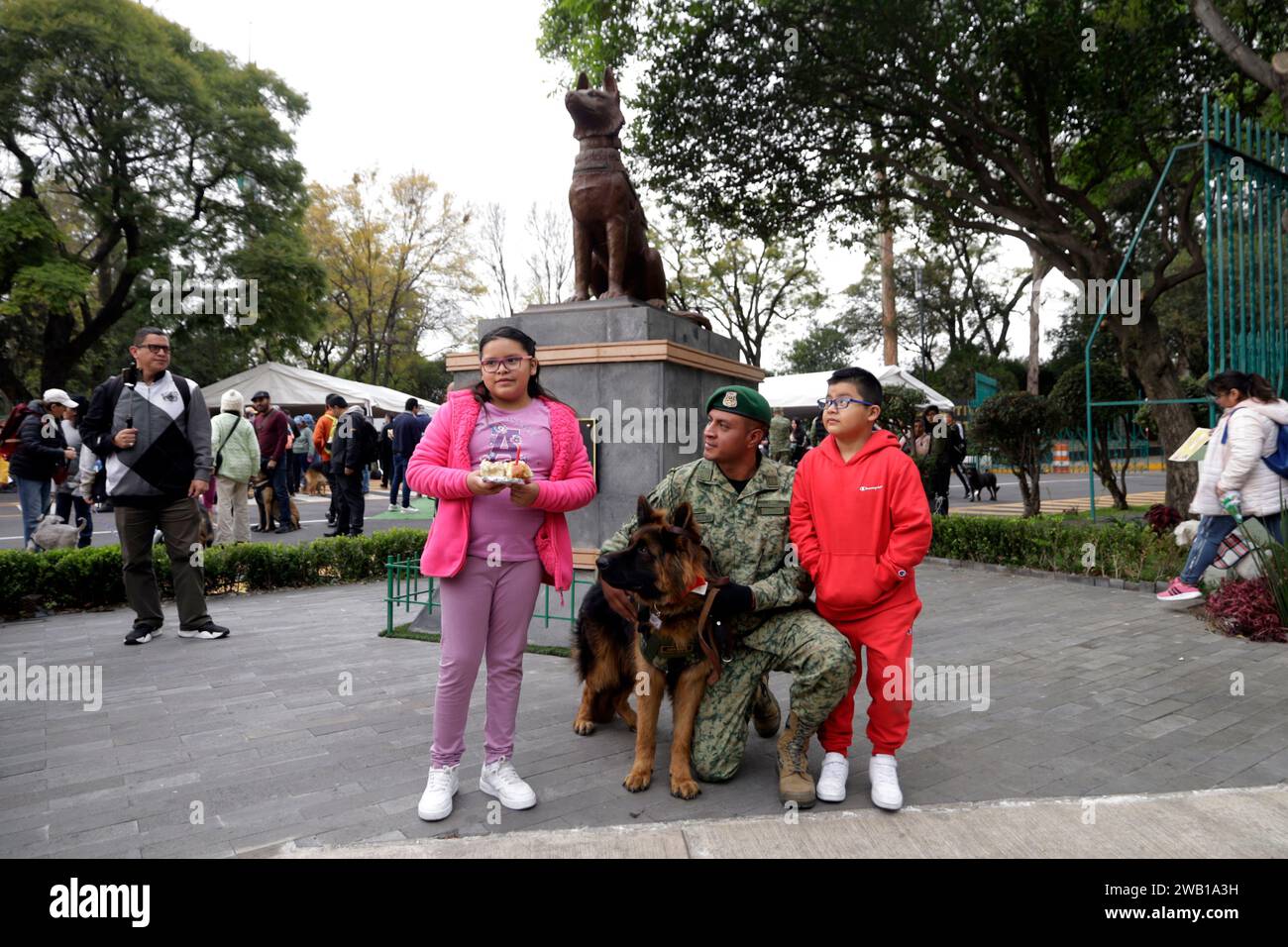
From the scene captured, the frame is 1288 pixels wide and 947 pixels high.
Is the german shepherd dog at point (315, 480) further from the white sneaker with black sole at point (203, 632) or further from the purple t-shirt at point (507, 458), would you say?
the purple t-shirt at point (507, 458)

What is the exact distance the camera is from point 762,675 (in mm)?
3715

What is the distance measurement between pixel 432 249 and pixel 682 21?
28.7m

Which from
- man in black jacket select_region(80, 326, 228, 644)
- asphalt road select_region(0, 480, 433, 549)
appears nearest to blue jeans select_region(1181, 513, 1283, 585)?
man in black jacket select_region(80, 326, 228, 644)

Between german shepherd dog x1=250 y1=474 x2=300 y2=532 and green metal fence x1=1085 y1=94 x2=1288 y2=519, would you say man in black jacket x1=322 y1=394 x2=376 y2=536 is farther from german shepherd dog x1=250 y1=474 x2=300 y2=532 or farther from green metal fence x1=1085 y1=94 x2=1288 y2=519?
green metal fence x1=1085 y1=94 x2=1288 y2=519

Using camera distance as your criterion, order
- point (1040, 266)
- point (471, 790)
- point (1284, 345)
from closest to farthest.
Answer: point (471, 790)
point (1284, 345)
point (1040, 266)

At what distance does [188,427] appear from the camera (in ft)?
19.9

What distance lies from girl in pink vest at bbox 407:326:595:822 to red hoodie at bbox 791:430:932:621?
40.5 inches

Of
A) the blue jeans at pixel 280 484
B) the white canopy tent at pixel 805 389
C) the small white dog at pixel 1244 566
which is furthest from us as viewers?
the white canopy tent at pixel 805 389

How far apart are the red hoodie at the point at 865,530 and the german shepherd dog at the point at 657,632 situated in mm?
514

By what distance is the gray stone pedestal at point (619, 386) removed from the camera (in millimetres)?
6082

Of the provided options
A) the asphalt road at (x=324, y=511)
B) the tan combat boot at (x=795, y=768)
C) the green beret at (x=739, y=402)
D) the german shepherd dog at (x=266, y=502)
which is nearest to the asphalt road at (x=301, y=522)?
the asphalt road at (x=324, y=511)

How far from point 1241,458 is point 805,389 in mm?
20941

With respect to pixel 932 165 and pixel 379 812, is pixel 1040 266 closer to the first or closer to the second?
pixel 932 165
